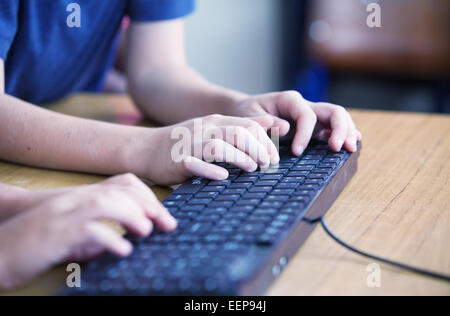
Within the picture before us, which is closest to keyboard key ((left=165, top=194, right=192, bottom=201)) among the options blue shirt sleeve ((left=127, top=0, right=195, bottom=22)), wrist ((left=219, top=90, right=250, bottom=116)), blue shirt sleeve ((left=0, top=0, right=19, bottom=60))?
wrist ((left=219, top=90, right=250, bottom=116))

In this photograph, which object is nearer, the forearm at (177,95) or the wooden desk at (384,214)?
the wooden desk at (384,214)

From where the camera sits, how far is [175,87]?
944mm

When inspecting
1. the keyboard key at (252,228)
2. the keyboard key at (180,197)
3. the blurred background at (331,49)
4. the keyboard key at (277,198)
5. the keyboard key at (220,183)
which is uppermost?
the keyboard key at (252,228)

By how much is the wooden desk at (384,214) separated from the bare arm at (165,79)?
9.5 inches

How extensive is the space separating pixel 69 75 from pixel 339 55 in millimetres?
1655

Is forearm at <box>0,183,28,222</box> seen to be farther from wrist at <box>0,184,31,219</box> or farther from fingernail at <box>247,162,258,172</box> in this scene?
fingernail at <box>247,162,258,172</box>

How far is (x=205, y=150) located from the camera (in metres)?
0.64

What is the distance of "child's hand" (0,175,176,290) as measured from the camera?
44 centimetres

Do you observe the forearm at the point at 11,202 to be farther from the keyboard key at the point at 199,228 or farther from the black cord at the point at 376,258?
the black cord at the point at 376,258

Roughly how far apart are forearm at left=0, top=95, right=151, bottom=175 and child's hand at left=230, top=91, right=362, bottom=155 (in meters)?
0.17

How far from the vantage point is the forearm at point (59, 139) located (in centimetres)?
72

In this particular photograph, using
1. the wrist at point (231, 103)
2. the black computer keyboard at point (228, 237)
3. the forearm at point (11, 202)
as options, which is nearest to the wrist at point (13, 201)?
the forearm at point (11, 202)
